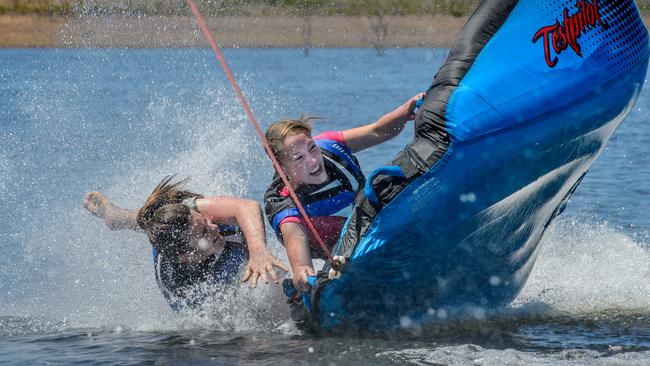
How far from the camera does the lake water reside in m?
5.31

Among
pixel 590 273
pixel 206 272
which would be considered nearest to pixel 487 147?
pixel 206 272

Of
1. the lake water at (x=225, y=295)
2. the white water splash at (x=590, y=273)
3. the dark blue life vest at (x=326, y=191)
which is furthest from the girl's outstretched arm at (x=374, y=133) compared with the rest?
the white water splash at (x=590, y=273)

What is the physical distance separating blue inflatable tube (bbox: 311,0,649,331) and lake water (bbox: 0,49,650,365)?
1.42ft

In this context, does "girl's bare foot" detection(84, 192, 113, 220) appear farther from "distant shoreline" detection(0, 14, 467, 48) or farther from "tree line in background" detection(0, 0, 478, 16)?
"distant shoreline" detection(0, 14, 467, 48)

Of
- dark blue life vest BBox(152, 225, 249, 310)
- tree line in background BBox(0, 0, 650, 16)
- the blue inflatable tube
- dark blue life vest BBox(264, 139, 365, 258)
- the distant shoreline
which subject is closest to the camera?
the blue inflatable tube

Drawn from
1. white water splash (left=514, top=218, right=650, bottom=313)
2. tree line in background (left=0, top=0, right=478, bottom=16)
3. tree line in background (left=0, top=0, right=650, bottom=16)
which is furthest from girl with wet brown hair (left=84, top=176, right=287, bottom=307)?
tree line in background (left=0, top=0, right=478, bottom=16)

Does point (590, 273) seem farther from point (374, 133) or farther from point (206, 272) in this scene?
point (206, 272)

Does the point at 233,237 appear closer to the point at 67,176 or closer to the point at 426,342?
the point at 426,342

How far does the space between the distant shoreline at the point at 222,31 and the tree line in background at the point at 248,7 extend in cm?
33

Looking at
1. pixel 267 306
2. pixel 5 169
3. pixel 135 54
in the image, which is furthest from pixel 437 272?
pixel 135 54

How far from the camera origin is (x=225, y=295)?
593cm

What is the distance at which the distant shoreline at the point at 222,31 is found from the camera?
Result: 29.8 metres

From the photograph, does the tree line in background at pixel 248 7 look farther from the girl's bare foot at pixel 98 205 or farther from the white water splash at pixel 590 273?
the girl's bare foot at pixel 98 205

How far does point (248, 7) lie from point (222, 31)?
3.76m
